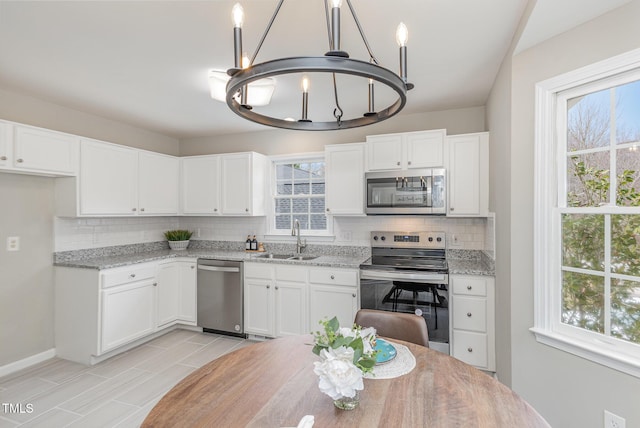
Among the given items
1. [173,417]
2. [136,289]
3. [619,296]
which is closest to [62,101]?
[136,289]

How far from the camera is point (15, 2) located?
5.76 feet

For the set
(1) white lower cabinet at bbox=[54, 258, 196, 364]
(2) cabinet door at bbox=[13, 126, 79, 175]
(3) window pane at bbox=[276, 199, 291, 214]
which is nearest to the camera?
(2) cabinet door at bbox=[13, 126, 79, 175]

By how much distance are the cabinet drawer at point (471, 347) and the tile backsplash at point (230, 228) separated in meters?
0.79

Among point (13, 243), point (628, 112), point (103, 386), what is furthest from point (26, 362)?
point (628, 112)

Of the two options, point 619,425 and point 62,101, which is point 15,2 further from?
point 619,425

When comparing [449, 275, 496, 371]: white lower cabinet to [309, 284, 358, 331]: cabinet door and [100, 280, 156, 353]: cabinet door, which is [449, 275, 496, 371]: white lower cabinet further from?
[100, 280, 156, 353]: cabinet door

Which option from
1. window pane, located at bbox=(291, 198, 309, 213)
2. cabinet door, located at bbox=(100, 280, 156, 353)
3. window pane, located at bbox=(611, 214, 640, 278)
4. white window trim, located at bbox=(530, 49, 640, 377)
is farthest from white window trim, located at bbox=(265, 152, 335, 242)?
window pane, located at bbox=(611, 214, 640, 278)

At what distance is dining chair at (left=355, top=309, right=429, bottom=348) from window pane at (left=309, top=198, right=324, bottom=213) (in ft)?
7.47

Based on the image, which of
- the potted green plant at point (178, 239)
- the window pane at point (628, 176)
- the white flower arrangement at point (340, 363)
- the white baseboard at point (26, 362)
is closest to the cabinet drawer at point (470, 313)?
the window pane at point (628, 176)

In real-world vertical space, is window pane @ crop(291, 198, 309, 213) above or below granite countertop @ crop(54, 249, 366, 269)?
above

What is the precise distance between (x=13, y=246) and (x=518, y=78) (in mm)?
4355

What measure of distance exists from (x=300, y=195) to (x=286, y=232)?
52cm

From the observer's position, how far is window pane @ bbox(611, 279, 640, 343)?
1671mm

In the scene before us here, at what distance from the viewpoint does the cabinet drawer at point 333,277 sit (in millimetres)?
3252
